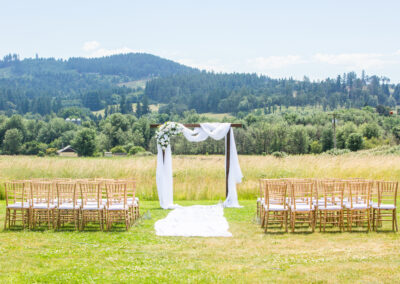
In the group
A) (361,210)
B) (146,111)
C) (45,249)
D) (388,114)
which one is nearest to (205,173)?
(361,210)

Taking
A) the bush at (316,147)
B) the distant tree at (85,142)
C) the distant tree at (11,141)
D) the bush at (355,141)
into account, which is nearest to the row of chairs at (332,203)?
the bush at (355,141)

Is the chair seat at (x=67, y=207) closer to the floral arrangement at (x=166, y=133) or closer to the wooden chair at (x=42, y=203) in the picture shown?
the wooden chair at (x=42, y=203)

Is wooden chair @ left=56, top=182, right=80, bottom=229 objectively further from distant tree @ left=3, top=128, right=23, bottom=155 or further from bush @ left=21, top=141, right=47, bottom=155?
bush @ left=21, top=141, right=47, bottom=155

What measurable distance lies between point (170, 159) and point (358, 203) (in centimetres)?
571

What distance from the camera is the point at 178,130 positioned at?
12.7 m

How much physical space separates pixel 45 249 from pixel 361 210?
→ 241 inches

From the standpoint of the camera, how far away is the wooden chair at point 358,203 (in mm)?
8398

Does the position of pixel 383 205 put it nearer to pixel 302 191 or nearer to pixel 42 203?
pixel 302 191

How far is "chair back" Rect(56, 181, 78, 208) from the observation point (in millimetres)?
8477

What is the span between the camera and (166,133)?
1264 centimetres

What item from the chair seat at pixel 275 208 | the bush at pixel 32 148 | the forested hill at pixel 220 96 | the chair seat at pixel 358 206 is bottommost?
the bush at pixel 32 148

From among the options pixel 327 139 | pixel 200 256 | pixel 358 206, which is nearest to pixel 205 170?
pixel 358 206

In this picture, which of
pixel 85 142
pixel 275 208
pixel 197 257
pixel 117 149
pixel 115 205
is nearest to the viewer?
pixel 197 257

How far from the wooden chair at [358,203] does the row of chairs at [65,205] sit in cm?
440
